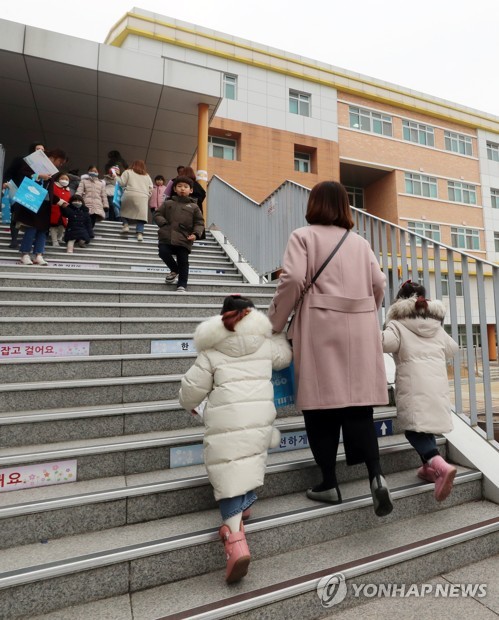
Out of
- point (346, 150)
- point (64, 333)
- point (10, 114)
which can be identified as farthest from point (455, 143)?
point (64, 333)

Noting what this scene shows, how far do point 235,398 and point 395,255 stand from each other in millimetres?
2311

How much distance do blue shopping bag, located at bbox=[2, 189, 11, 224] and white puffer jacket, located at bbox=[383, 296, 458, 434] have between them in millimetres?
6193

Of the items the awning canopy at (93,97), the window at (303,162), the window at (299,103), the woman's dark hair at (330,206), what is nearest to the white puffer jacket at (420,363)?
the woman's dark hair at (330,206)

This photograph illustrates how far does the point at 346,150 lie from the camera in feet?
73.2

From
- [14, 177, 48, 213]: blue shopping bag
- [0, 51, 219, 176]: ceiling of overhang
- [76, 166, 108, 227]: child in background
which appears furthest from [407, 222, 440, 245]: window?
[14, 177, 48, 213]: blue shopping bag

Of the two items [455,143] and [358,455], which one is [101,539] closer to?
[358,455]

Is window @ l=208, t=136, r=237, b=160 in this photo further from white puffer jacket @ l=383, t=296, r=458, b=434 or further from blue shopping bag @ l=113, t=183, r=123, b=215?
white puffer jacket @ l=383, t=296, r=458, b=434

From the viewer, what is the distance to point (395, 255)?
3500 mm

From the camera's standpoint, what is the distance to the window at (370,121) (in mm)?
22906

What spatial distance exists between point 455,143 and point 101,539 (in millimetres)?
30881

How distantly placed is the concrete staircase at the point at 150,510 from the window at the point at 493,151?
3114 centimetres

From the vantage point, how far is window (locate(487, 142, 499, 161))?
89.5ft

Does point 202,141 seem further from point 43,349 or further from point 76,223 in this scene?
point 43,349

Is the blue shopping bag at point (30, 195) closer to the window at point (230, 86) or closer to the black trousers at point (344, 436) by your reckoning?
the black trousers at point (344, 436)
